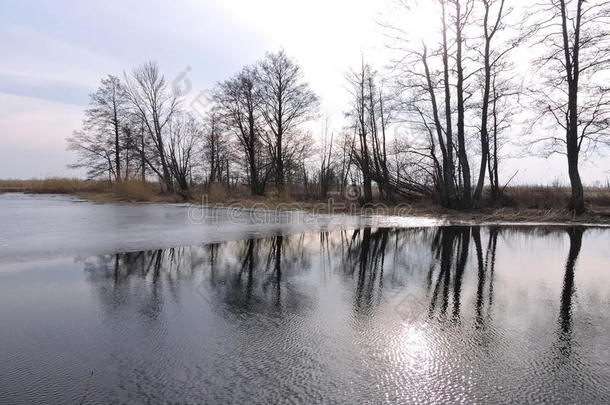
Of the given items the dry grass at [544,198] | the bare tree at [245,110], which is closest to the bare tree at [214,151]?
the bare tree at [245,110]

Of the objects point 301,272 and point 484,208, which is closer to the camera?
point 301,272

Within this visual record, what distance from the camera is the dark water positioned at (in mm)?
2748

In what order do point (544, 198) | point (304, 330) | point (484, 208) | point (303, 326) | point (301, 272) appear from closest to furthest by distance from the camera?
point (304, 330) < point (303, 326) < point (301, 272) < point (484, 208) < point (544, 198)

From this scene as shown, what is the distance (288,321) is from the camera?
4.11 meters

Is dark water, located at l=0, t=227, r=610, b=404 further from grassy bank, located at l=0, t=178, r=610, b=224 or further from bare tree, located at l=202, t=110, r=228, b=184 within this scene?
bare tree, located at l=202, t=110, r=228, b=184

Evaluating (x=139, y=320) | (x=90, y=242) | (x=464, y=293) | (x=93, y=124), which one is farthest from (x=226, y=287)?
(x=93, y=124)

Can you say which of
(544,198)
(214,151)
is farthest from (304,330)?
(214,151)

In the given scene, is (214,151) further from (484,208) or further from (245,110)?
(484,208)

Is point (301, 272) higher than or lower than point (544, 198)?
lower

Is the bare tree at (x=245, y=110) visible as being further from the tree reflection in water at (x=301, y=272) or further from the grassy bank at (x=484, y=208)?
the tree reflection in water at (x=301, y=272)

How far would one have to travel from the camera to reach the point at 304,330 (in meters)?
3.85

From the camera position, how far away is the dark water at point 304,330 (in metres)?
2.75

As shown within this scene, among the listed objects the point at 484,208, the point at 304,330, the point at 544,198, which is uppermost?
the point at 544,198

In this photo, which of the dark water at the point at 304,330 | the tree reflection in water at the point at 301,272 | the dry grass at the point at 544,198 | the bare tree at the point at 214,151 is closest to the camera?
the dark water at the point at 304,330
